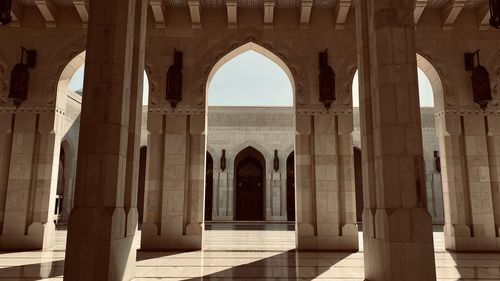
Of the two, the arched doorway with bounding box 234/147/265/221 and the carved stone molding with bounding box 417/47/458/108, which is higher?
the carved stone molding with bounding box 417/47/458/108

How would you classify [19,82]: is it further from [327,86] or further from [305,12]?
[327,86]

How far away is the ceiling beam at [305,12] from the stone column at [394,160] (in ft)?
16.0

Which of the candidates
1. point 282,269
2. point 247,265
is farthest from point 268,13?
point 282,269

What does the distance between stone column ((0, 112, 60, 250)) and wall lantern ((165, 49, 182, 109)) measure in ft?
12.0

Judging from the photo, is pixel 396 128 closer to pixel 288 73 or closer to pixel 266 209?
pixel 288 73

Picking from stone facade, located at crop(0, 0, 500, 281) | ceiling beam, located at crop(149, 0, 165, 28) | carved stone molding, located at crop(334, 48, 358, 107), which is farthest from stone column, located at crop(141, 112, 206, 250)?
carved stone molding, located at crop(334, 48, 358, 107)

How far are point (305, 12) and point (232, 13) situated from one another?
231cm

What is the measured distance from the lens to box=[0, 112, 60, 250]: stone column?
10430 millimetres

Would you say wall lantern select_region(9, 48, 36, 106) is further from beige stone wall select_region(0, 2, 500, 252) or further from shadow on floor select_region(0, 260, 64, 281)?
shadow on floor select_region(0, 260, 64, 281)

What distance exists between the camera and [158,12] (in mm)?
11062

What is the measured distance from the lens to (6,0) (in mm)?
7000

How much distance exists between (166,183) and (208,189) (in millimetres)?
12100

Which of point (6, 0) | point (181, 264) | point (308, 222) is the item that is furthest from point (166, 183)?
point (6, 0)

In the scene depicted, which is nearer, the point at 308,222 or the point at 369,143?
the point at 369,143
